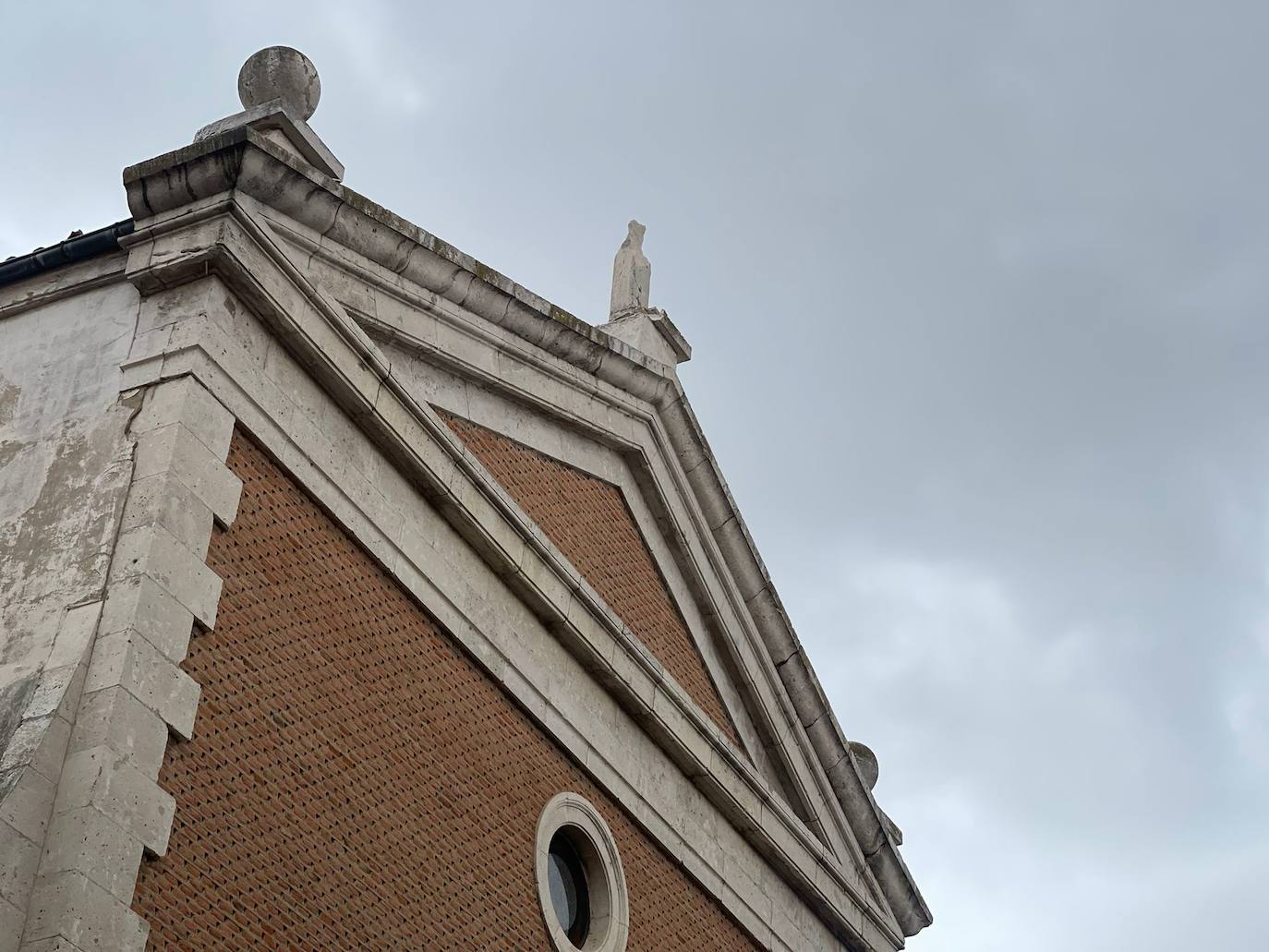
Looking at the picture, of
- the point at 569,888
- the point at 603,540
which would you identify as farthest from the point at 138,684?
the point at 603,540

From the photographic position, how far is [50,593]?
8.16m

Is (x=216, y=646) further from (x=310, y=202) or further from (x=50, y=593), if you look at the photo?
(x=310, y=202)

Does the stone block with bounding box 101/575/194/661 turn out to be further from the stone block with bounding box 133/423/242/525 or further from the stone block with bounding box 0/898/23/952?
the stone block with bounding box 0/898/23/952

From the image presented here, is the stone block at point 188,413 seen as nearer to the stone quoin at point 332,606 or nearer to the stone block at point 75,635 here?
the stone quoin at point 332,606

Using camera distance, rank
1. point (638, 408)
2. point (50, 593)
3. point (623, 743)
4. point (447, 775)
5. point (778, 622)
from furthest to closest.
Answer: point (778, 622) → point (638, 408) → point (623, 743) → point (447, 775) → point (50, 593)

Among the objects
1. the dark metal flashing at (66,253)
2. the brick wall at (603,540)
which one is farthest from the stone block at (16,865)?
the brick wall at (603,540)

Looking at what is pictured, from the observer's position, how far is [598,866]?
11.2 meters

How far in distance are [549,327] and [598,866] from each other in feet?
12.1

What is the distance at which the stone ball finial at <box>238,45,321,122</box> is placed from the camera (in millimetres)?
11070

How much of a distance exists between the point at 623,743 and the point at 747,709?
246 cm

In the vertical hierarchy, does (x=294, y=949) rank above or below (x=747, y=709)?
below

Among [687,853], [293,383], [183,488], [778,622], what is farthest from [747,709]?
[183,488]

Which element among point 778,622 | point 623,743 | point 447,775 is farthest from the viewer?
point 778,622

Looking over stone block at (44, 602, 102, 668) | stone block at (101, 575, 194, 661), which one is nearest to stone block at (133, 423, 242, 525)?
stone block at (101, 575, 194, 661)
